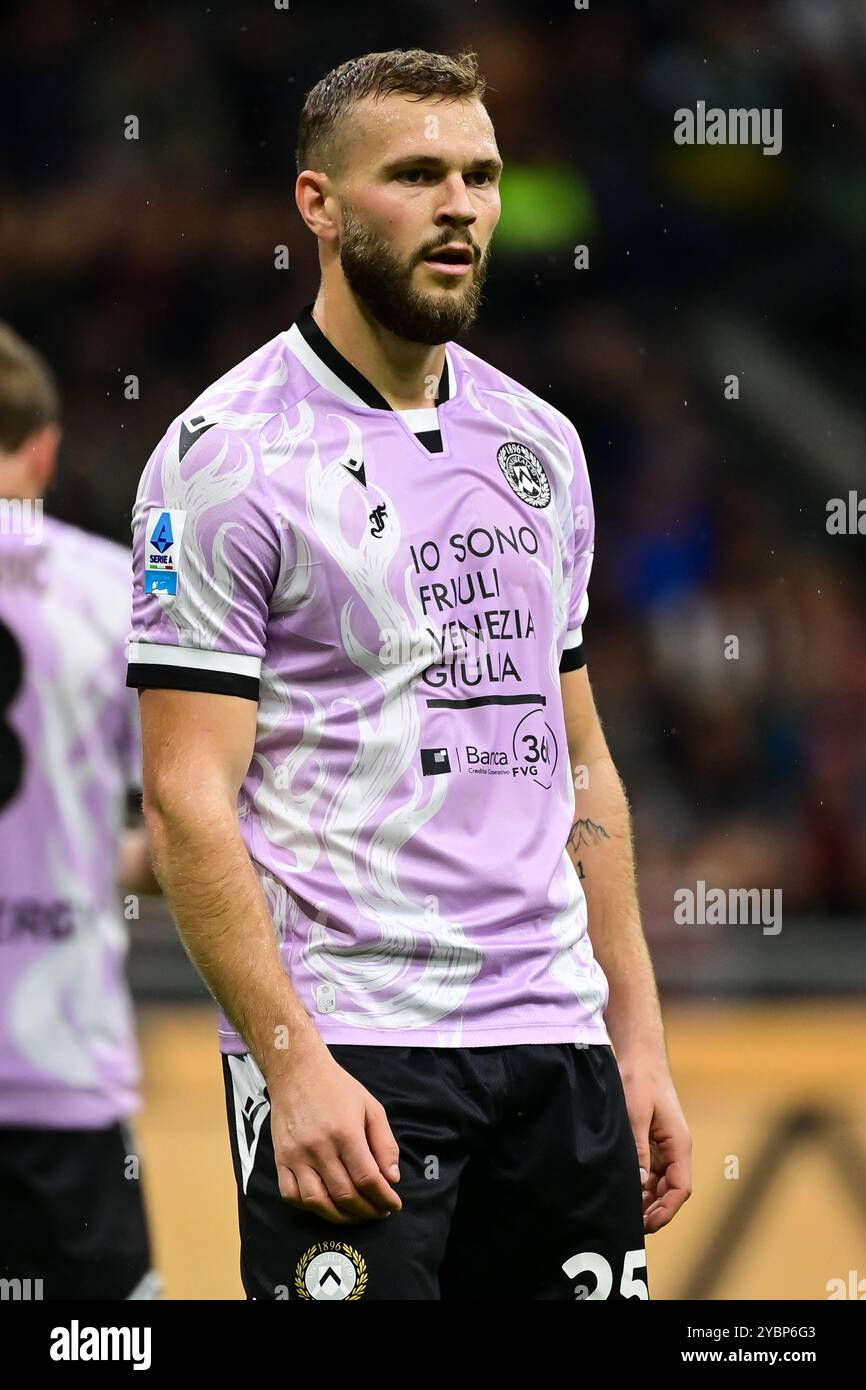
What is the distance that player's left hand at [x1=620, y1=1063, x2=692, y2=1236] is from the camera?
2701mm

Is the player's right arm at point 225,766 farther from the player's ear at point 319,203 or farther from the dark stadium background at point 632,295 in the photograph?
the dark stadium background at point 632,295

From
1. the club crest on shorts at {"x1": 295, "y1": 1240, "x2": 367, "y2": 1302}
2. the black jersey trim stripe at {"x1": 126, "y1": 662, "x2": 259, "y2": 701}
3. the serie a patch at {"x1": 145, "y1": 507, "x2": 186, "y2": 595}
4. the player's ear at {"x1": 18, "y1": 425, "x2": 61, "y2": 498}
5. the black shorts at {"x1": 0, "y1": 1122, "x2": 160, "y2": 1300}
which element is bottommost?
the black shorts at {"x1": 0, "y1": 1122, "x2": 160, "y2": 1300}

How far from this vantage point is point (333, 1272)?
2.32m

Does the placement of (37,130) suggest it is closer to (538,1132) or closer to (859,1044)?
(859,1044)

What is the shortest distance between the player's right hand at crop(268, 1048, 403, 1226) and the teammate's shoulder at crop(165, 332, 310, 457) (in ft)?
2.38

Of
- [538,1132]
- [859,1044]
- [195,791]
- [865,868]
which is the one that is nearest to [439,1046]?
[538,1132]

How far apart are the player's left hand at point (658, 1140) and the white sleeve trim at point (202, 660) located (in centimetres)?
76

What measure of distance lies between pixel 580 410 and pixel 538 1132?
6.40m

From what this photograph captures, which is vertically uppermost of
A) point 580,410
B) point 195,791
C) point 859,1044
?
point 580,410

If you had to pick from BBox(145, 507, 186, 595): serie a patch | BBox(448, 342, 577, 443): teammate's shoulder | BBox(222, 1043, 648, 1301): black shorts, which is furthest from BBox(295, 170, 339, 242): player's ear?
BBox(222, 1043, 648, 1301): black shorts

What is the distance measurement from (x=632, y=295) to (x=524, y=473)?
6.56 metres

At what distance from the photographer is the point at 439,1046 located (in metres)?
2.42

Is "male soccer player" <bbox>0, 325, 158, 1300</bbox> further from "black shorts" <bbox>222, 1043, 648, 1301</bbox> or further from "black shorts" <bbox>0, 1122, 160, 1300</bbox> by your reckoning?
"black shorts" <bbox>222, 1043, 648, 1301</bbox>
